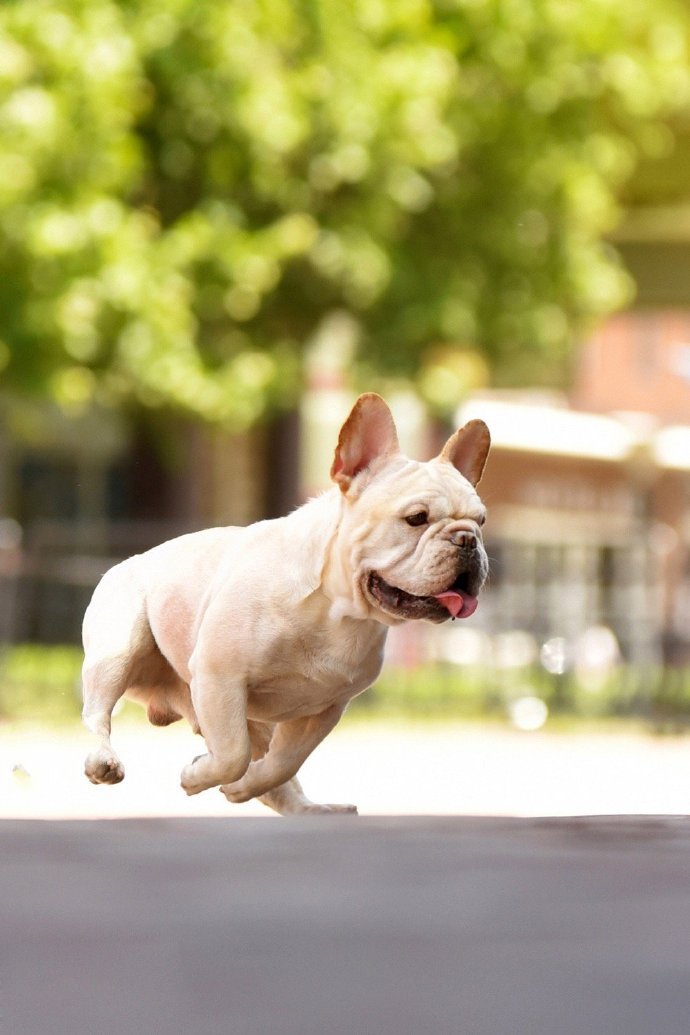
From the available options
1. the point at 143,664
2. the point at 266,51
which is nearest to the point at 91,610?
the point at 143,664

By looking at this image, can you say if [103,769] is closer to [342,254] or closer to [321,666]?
[321,666]

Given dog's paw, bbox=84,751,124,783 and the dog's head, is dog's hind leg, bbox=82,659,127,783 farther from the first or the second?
the dog's head

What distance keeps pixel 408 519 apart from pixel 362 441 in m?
0.11

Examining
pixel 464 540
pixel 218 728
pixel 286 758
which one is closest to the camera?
pixel 464 540

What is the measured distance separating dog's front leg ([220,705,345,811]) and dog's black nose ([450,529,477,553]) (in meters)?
0.30

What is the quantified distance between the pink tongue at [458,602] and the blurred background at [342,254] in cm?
1202

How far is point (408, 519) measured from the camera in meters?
2.11

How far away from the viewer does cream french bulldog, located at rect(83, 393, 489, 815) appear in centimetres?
210

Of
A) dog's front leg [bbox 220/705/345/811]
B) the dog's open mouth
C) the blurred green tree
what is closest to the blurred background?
the blurred green tree

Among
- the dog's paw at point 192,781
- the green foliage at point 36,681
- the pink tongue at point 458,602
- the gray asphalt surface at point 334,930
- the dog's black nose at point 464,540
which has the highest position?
the dog's black nose at point 464,540

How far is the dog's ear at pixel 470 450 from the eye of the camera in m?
2.14

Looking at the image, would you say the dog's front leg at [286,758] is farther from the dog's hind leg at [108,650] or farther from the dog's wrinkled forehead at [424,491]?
the dog's wrinkled forehead at [424,491]

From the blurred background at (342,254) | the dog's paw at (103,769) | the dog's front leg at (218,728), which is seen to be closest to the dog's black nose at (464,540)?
the dog's front leg at (218,728)

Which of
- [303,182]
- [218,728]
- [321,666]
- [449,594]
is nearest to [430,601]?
[449,594]
